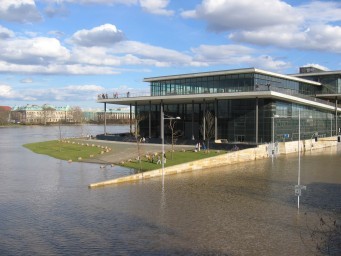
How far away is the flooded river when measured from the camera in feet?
64.4

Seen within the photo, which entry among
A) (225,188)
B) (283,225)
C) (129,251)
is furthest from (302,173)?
(129,251)

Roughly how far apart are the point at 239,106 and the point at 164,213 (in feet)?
145

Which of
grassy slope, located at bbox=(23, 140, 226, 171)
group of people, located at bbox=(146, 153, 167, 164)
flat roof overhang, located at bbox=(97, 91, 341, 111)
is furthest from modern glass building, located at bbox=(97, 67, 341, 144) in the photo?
group of people, located at bbox=(146, 153, 167, 164)

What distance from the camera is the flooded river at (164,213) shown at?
1962 cm

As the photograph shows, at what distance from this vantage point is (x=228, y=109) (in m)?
68.8

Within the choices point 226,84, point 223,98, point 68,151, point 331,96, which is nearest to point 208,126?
point 223,98

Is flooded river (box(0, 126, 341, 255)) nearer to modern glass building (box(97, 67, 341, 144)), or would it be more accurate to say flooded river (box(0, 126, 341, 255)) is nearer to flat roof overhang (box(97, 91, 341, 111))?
flat roof overhang (box(97, 91, 341, 111))

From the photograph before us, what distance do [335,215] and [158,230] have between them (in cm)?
1116

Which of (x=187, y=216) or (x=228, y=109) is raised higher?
(x=228, y=109)

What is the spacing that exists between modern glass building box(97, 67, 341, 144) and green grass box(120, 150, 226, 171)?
13.4m

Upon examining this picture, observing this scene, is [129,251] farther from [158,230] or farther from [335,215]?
[335,215]

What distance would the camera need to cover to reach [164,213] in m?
25.5

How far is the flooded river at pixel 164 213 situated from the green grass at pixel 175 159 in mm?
2292

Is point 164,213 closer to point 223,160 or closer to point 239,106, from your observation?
point 223,160
